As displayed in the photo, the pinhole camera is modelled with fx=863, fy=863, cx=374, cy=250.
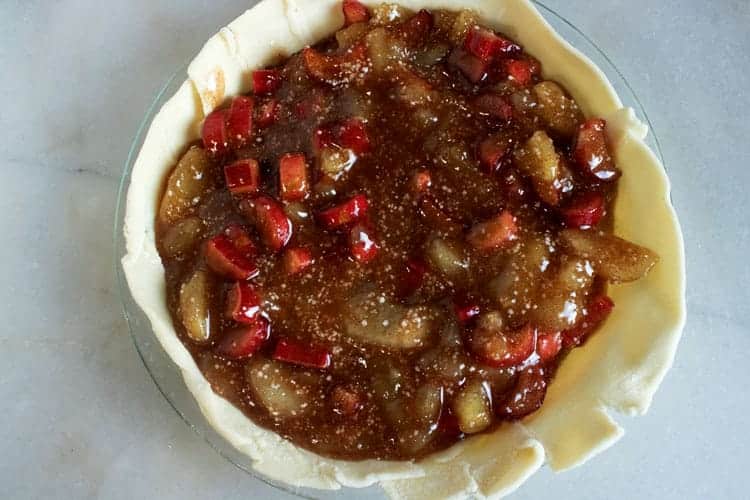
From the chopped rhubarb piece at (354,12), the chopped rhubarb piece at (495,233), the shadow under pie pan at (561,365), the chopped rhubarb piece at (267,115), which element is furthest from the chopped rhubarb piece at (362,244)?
the chopped rhubarb piece at (354,12)

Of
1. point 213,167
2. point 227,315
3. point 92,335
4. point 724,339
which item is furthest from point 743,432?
point 92,335

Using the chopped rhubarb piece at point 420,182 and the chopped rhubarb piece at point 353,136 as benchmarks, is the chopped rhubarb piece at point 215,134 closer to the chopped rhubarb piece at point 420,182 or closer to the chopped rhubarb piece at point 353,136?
the chopped rhubarb piece at point 353,136

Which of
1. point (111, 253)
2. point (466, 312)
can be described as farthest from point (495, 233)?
point (111, 253)

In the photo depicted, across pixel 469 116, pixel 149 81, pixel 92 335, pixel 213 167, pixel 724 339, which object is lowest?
pixel 92 335

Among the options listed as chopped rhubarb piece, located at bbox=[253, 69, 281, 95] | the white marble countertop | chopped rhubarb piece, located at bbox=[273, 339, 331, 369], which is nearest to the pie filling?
chopped rhubarb piece, located at bbox=[273, 339, 331, 369]

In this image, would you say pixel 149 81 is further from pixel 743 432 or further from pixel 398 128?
pixel 743 432

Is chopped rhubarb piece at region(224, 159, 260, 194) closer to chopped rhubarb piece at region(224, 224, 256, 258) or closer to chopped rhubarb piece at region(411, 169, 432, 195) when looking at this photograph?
chopped rhubarb piece at region(224, 224, 256, 258)
